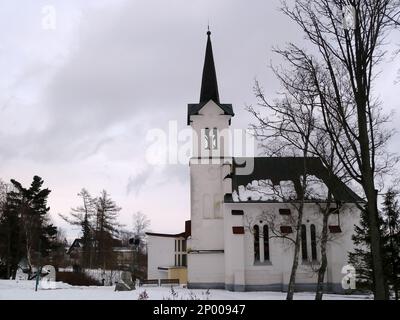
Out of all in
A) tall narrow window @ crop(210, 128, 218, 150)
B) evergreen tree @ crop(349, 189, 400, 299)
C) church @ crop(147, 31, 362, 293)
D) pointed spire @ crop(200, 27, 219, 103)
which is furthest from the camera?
pointed spire @ crop(200, 27, 219, 103)

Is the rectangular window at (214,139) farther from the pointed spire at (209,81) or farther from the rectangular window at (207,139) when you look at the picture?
the pointed spire at (209,81)

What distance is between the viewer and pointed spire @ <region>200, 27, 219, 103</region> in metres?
36.8

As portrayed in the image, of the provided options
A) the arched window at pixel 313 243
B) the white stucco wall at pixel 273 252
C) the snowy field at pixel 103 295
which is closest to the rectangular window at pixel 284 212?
the white stucco wall at pixel 273 252

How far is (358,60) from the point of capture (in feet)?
40.9

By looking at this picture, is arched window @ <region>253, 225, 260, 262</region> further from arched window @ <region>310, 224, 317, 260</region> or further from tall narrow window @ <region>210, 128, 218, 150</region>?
tall narrow window @ <region>210, 128, 218, 150</region>

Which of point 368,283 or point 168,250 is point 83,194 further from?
point 368,283

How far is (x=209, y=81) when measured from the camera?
37.3m

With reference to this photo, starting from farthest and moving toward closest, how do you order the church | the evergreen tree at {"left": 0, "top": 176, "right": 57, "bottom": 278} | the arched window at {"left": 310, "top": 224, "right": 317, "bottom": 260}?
1. the evergreen tree at {"left": 0, "top": 176, "right": 57, "bottom": 278}
2. the arched window at {"left": 310, "top": 224, "right": 317, "bottom": 260}
3. the church

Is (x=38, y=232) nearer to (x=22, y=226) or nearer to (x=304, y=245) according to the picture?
(x=22, y=226)

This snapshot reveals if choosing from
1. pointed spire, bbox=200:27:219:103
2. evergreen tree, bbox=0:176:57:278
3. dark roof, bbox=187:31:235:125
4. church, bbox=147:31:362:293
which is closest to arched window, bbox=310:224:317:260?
church, bbox=147:31:362:293

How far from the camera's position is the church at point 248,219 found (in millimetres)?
30781

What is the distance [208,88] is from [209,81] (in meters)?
0.67

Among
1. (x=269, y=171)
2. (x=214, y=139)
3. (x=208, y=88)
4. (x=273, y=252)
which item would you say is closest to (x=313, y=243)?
(x=273, y=252)
